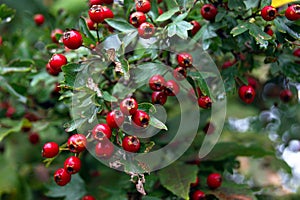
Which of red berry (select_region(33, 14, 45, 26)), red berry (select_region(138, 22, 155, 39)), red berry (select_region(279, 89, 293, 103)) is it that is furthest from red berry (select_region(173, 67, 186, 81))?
red berry (select_region(33, 14, 45, 26))

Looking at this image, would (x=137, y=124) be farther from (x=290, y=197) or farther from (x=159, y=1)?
(x=290, y=197)

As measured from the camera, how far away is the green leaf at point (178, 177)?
1.44 meters

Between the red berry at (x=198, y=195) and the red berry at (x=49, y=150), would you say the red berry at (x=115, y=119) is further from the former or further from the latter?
the red berry at (x=198, y=195)

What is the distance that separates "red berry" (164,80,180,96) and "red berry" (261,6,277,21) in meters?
0.31

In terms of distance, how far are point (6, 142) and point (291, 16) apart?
180 centimetres

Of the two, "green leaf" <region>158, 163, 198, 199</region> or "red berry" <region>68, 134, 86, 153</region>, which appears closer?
"red berry" <region>68, 134, 86, 153</region>

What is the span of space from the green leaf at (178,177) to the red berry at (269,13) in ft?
1.85

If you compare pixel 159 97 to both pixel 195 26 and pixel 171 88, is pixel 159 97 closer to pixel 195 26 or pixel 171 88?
pixel 171 88

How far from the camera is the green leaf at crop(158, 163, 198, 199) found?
56.7 inches

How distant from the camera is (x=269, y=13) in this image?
49.5 inches

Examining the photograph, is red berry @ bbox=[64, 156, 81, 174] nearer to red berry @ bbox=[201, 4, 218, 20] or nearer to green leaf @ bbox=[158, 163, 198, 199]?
green leaf @ bbox=[158, 163, 198, 199]

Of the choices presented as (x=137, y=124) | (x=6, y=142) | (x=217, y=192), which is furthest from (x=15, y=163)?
(x=137, y=124)

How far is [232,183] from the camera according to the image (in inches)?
62.6

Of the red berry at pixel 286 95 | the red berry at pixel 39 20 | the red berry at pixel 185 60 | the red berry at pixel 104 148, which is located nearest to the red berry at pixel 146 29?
the red berry at pixel 185 60
